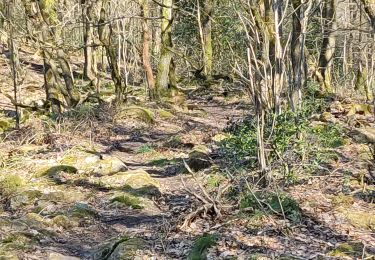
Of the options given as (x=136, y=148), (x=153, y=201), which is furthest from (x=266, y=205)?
(x=136, y=148)

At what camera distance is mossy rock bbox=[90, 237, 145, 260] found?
17.8 ft

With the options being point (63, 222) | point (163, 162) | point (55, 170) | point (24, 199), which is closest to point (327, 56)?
point (163, 162)

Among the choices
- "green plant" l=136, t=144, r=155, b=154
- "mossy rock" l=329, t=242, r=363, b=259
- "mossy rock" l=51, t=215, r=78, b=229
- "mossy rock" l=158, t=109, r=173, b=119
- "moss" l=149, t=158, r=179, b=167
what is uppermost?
"mossy rock" l=158, t=109, r=173, b=119

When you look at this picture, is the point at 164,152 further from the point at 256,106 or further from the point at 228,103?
the point at 228,103

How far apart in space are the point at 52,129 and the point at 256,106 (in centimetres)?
646

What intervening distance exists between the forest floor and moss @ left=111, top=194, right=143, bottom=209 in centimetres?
2

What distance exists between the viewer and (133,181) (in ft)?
27.8

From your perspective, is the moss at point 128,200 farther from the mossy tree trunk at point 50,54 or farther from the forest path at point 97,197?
the mossy tree trunk at point 50,54

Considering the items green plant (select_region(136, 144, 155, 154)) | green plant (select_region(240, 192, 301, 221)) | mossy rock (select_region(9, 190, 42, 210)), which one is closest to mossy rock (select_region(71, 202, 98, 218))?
mossy rock (select_region(9, 190, 42, 210))

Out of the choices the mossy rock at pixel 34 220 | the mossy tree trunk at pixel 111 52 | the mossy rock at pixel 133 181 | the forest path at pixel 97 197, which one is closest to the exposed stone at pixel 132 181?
the mossy rock at pixel 133 181

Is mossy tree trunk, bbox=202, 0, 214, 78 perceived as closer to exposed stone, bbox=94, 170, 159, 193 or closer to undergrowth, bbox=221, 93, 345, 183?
exposed stone, bbox=94, 170, 159, 193

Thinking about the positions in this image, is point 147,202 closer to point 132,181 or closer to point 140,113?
point 132,181

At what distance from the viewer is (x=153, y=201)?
7.70 meters

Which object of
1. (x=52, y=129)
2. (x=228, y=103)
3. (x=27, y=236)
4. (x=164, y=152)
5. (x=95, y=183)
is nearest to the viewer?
(x=27, y=236)
